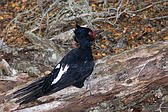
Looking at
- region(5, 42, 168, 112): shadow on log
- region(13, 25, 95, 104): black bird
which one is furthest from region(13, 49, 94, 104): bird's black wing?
region(5, 42, 168, 112): shadow on log

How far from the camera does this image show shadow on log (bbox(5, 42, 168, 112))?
11.6 feet

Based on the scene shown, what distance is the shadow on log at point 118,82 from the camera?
354cm

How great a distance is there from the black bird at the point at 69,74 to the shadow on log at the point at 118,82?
12 cm

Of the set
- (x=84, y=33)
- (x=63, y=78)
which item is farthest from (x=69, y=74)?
(x=84, y=33)

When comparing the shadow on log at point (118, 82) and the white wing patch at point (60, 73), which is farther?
the shadow on log at point (118, 82)

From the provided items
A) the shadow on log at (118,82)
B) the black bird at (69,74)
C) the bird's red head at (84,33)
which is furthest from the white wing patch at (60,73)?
the bird's red head at (84,33)

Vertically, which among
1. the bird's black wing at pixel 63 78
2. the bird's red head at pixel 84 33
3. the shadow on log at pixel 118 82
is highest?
the bird's red head at pixel 84 33

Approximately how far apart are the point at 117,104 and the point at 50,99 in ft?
2.47

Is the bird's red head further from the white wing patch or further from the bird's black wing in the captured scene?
the white wing patch

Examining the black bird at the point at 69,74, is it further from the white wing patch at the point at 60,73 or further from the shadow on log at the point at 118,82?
the shadow on log at the point at 118,82

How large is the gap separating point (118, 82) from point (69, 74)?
1.63 feet

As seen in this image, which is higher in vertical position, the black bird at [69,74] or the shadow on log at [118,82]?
the black bird at [69,74]

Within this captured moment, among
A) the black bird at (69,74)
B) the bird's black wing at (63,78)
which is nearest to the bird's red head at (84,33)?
the black bird at (69,74)

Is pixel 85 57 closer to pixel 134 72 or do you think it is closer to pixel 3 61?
pixel 134 72
